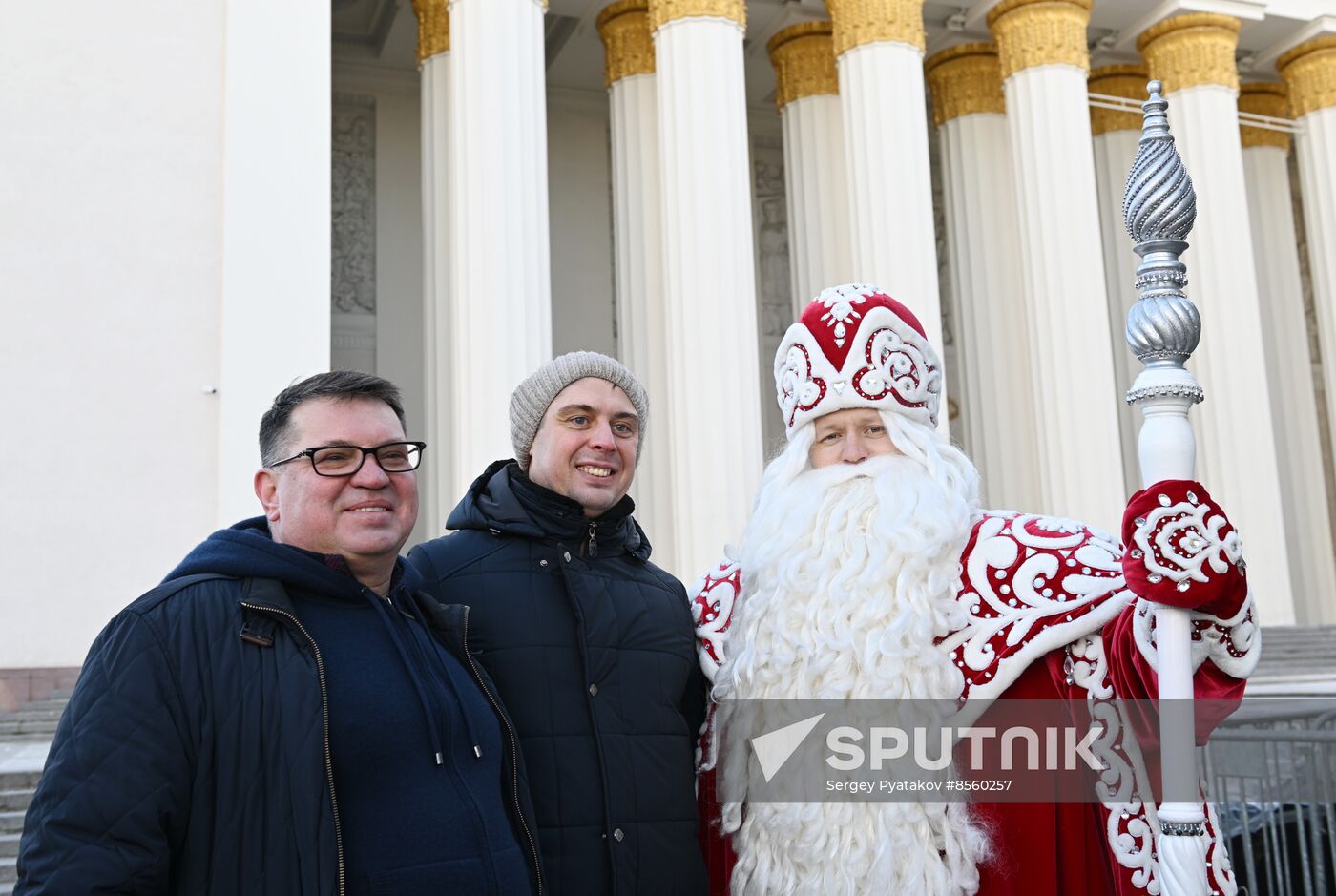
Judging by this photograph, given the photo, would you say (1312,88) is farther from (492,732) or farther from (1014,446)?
(492,732)

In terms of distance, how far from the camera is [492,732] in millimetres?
2232

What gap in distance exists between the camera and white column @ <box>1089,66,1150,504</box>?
1639 centimetres

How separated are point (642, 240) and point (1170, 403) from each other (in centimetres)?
1138

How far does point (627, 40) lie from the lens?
45.5ft

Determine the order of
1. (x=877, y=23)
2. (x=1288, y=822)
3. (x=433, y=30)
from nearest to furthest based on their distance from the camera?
(x=1288, y=822) < (x=433, y=30) < (x=877, y=23)

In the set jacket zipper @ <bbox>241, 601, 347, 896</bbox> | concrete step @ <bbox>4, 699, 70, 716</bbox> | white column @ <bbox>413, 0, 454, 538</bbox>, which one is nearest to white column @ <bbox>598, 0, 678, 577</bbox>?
white column @ <bbox>413, 0, 454, 538</bbox>

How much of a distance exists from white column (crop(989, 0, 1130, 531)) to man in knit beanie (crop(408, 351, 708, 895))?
36.9 ft

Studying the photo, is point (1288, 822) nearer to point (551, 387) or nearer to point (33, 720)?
Result: point (551, 387)

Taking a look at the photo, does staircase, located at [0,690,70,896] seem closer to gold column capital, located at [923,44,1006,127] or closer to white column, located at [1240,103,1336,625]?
gold column capital, located at [923,44,1006,127]

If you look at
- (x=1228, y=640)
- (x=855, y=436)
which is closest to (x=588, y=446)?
(x=855, y=436)

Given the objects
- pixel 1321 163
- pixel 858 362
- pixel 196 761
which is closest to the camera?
pixel 196 761

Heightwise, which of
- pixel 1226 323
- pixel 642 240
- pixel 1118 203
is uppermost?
pixel 1118 203

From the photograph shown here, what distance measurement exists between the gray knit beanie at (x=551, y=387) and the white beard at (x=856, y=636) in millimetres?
446
